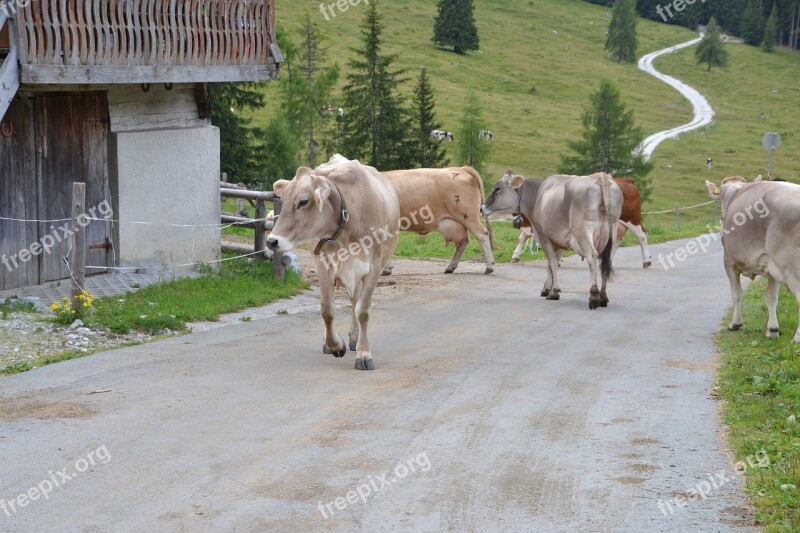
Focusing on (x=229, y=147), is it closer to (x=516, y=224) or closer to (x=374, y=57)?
(x=374, y=57)

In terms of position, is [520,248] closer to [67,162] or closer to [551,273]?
[551,273]

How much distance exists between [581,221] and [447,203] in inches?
166

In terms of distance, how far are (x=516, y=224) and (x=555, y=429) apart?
10846 millimetres

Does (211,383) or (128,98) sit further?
(128,98)

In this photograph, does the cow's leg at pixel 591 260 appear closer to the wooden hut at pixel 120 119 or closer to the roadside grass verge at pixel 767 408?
the roadside grass verge at pixel 767 408

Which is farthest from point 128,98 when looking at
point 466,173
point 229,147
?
point 229,147

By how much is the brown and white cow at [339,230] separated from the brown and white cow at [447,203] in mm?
7979

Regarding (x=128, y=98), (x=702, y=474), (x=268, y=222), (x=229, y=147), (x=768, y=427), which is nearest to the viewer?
(x=702, y=474)

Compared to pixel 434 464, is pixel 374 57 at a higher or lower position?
higher

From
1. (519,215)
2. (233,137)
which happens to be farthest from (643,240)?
(233,137)

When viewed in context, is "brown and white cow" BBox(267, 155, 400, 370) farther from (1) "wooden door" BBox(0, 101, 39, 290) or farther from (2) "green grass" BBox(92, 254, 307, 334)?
(1) "wooden door" BBox(0, 101, 39, 290)

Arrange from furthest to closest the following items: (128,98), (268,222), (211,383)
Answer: (128,98)
(268,222)
(211,383)

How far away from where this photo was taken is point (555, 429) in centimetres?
866

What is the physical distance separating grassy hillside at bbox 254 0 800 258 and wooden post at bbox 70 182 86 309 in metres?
43.6
